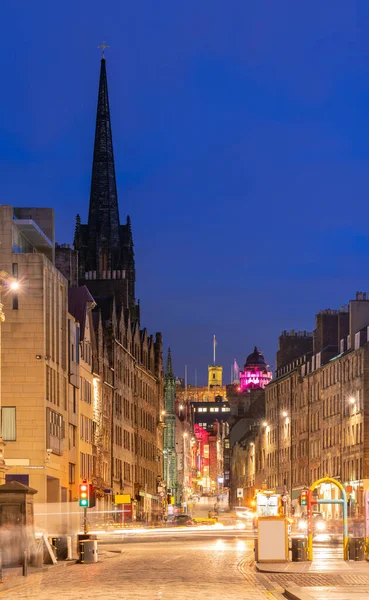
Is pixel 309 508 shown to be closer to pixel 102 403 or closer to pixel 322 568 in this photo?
pixel 322 568

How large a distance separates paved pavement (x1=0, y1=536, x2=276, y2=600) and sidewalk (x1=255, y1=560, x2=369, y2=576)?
1066 mm

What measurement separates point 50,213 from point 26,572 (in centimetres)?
5905

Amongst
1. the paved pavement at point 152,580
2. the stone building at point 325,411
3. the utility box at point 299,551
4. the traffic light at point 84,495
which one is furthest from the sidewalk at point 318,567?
the stone building at point 325,411

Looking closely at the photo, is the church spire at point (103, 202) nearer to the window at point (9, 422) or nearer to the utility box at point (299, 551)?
the window at point (9, 422)

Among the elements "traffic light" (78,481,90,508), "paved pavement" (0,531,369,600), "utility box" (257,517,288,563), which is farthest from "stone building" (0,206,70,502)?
"utility box" (257,517,288,563)

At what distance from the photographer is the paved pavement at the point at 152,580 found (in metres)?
28.9

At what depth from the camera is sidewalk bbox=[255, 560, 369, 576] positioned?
3916 centimetres

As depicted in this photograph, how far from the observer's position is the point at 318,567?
137ft

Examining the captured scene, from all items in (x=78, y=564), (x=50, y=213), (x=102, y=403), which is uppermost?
(x=50, y=213)

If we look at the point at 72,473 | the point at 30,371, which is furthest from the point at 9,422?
the point at 72,473

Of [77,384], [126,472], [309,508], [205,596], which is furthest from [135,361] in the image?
[205,596]

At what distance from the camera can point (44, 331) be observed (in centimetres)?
8100

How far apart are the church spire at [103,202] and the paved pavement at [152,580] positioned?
10202 cm

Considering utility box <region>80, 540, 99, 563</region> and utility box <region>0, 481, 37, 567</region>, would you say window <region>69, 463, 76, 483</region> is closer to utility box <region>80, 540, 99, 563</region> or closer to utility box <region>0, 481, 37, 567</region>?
utility box <region>80, 540, 99, 563</region>
